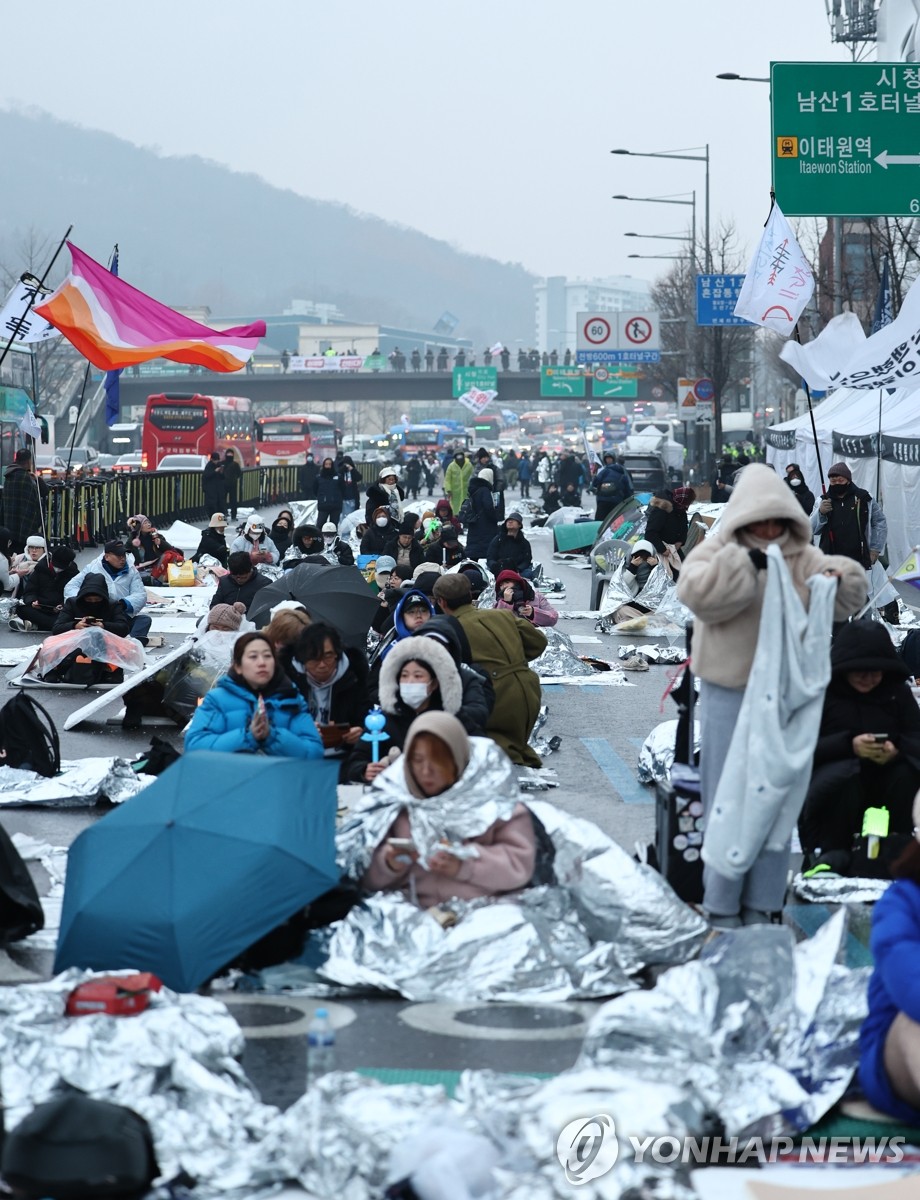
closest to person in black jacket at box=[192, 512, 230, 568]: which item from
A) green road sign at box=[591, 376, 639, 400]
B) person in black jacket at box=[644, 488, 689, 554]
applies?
person in black jacket at box=[644, 488, 689, 554]

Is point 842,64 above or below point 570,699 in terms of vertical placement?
above

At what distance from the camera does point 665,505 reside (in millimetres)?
21719

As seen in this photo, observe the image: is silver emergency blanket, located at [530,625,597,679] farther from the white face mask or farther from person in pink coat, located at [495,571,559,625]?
the white face mask

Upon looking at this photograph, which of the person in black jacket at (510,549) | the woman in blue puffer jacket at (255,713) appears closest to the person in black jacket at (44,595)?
the person in black jacket at (510,549)

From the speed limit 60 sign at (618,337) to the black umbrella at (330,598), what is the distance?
174ft

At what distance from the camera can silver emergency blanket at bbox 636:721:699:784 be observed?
10.8 metres

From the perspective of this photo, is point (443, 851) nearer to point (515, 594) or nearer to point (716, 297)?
point (515, 594)

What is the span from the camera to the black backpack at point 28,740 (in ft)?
35.4

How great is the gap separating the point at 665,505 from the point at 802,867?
13468 millimetres

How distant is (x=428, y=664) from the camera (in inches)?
347

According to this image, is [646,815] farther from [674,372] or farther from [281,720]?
[674,372]

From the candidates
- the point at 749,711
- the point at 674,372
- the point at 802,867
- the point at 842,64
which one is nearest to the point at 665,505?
the point at 842,64

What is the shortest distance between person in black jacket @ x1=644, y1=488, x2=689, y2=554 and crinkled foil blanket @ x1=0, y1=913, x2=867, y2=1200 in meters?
15.8

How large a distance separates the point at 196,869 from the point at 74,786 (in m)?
3.99
